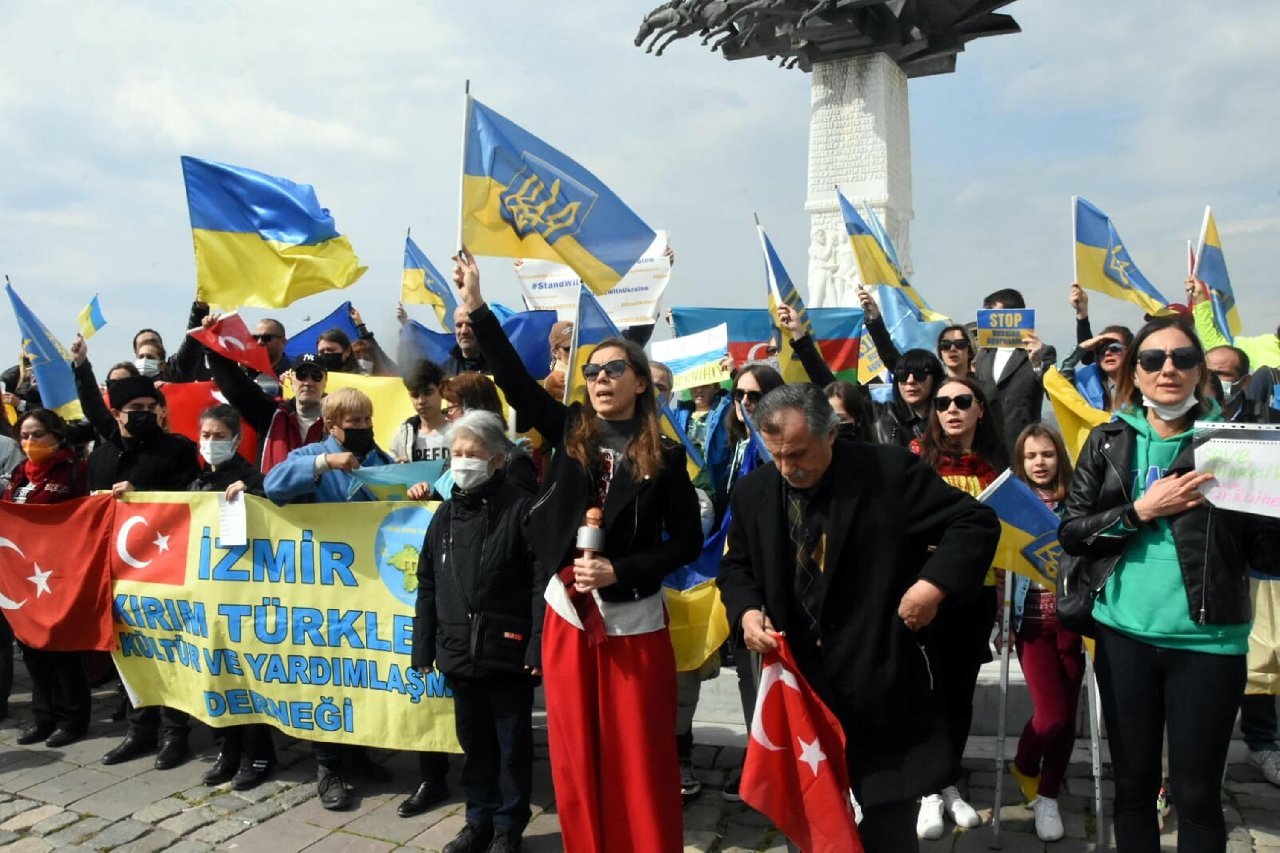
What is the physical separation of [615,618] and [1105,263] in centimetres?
518

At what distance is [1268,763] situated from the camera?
4.53m


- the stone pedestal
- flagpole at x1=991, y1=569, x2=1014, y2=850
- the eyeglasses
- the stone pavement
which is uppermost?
the stone pedestal

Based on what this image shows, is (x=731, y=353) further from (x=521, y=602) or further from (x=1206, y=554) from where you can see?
(x=1206, y=554)

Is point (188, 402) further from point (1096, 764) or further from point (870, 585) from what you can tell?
point (1096, 764)

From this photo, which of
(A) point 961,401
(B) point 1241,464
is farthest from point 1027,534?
(B) point 1241,464

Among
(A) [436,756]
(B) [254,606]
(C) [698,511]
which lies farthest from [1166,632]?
(B) [254,606]

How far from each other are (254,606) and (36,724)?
1.98 metres

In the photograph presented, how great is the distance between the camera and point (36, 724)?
584 centimetres

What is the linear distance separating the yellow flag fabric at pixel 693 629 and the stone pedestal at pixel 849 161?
12542mm

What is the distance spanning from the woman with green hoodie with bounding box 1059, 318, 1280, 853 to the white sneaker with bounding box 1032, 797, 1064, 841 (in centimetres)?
81

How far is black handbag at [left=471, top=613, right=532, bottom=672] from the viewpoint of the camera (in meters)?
3.99

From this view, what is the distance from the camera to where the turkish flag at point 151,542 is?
5.37 metres

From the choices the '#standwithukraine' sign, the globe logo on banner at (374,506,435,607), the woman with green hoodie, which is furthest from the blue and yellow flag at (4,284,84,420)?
the woman with green hoodie

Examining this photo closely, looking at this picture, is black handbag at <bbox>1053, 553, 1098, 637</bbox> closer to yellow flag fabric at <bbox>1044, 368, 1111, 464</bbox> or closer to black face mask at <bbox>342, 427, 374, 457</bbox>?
yellow flag fabric at <bbox>1044, 368, 1111, 464</bbox>
